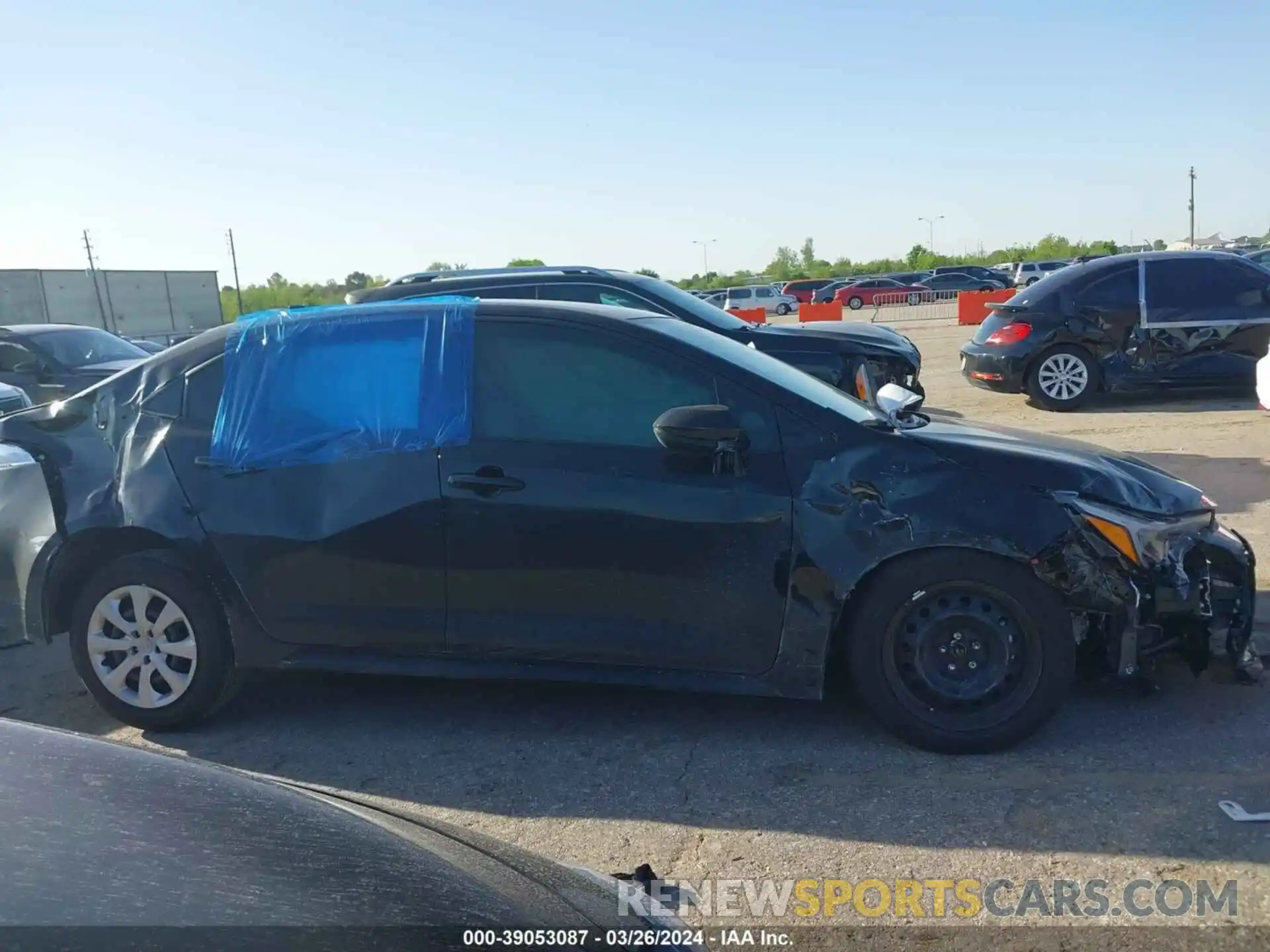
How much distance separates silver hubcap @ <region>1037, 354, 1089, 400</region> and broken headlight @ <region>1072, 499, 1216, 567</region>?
7895 mm

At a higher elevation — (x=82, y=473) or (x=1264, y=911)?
(x=82, y=473)

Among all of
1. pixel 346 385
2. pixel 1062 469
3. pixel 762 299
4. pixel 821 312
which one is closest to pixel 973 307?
pixel 821 312

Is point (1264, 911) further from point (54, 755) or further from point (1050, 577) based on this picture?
point (54, 755)

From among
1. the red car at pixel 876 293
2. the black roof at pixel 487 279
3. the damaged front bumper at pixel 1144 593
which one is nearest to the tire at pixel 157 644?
the damaged front bumper at pixel 1144 593

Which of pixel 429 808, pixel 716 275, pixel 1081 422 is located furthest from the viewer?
pixel 716 275

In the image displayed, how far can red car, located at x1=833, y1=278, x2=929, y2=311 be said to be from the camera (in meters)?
44.0

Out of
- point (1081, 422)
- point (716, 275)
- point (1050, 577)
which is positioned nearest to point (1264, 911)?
point (1050, 577)

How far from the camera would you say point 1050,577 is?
12.6 ft

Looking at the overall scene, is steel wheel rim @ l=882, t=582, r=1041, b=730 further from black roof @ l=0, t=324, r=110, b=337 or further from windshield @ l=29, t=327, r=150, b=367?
black roof @ l=0, t=324, r=110, b=337

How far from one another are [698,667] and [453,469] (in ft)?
3.91

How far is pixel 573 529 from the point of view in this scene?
13.5 feet

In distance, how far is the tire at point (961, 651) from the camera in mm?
3859

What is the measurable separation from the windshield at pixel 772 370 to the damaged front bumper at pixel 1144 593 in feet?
3.00

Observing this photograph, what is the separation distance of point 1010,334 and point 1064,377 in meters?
0.71
